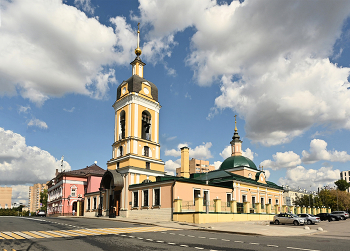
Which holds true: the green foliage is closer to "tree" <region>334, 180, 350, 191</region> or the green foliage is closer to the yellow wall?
"tree" <region>334, 180, 350, 191</region>

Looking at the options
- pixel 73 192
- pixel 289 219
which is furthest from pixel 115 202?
pixel 73 192

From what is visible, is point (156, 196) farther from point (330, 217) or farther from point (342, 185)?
point (342, 185)

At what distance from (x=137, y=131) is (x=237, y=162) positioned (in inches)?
835

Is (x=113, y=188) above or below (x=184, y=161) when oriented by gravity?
below

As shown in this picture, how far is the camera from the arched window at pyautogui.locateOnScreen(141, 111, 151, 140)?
41.2 m

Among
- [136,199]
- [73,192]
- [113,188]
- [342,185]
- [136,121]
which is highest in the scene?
[136,121]

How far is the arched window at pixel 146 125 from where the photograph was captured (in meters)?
41.2

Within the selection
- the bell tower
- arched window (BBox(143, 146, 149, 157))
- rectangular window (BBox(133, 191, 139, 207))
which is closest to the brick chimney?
the bell tower

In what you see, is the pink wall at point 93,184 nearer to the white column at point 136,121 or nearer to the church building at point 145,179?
the church building at point 145,179

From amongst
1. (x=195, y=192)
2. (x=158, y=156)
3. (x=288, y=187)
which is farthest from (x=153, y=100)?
(x=288, y=187)

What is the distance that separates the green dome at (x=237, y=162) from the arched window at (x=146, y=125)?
18.1m

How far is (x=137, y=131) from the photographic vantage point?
129ft

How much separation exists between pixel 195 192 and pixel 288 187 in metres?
112

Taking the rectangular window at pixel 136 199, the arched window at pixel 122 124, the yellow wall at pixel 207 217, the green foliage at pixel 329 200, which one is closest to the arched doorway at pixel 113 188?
the rectangular window at pixel 136 199
